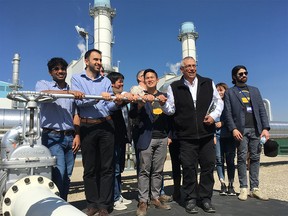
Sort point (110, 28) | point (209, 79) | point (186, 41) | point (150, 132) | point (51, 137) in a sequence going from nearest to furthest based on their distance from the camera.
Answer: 1. point (51, 137)
2. point (150, 132)
3. point (209, 79)
4. point (110, 28)
5. point (186, 41)

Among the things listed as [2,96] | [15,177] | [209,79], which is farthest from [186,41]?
[15,177]

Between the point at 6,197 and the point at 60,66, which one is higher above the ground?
the point at 60,66

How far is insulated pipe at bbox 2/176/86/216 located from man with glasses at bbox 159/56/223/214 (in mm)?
1973

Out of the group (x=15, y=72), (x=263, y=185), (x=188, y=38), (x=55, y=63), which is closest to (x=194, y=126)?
(x=55, y=63)

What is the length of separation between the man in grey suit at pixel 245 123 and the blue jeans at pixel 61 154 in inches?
89.8

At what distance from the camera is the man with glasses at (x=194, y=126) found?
10.8 ft

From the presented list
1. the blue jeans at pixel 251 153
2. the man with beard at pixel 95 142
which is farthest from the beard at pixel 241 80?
the man with beard at pixel 95 142

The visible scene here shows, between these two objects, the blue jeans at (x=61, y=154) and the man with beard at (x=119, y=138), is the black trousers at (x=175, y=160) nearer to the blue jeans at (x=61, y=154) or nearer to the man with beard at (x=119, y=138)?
the man with beard at (x=119, y=138)

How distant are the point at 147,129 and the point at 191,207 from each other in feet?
3.40

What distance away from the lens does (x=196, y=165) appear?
336 cm

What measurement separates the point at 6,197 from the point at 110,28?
23868mm

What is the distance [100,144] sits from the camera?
118 inches

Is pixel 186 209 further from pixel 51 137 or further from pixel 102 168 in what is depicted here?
pixel 51 137

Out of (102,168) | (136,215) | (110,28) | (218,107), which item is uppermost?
(110,28)
